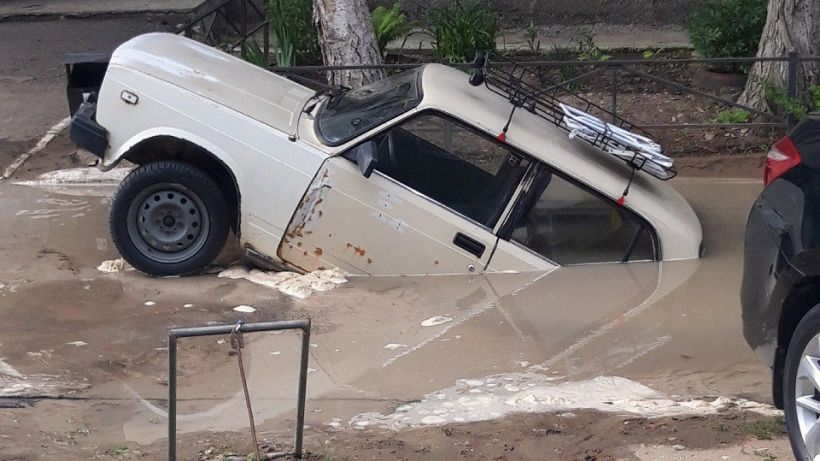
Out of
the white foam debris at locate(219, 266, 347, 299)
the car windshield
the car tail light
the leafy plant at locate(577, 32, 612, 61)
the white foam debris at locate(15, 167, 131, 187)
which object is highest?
the leafy plant at locate(577, 32, 612, 61)

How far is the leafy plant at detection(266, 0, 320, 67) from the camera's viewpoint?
11.0m

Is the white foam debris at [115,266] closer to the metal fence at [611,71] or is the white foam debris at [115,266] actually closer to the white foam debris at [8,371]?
the white foam debris at [8,371]

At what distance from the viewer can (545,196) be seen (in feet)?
21.6

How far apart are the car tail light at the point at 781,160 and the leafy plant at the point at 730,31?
650 cm

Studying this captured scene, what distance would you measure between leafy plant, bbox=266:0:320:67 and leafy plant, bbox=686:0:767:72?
4219mm

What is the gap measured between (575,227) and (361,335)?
5.53 feet

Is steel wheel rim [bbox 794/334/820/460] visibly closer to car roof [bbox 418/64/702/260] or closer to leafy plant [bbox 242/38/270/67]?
car roof [bbox 418/64/702/260]

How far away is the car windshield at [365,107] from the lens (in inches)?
259

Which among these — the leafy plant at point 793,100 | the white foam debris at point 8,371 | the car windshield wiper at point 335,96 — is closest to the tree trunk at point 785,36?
the leafy plant at point 793,100

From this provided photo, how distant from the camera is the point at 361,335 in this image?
6.12 meters

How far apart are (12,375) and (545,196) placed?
3.39 m

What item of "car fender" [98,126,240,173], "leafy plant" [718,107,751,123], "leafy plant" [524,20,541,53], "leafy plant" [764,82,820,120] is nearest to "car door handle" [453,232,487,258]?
"car fender" [98,126,240,173]

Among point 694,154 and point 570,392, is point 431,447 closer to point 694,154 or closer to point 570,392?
point 570,392

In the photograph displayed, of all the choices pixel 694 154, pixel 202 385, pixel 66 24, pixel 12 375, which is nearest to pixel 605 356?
pixel 202 385
